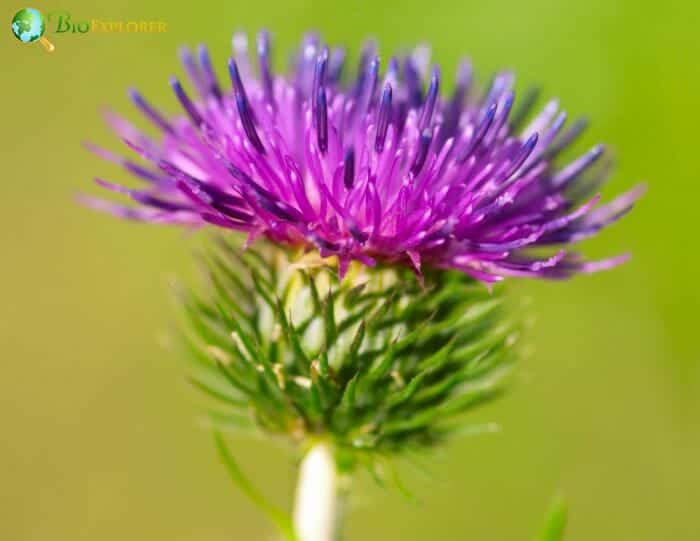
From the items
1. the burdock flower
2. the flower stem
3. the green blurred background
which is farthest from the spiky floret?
the green blurred background

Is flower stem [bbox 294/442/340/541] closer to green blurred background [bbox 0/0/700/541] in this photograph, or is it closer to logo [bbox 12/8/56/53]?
green blurred background [bbox 0/0/700/541]

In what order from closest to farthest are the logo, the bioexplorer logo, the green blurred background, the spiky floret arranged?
the spiky floret, the logo, the green blurred background, the bioexplorer logo

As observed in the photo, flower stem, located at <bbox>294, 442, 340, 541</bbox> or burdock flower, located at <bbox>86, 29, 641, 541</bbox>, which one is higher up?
burdock flower, located at <bbox>86, 29, 641, 541</bbox>

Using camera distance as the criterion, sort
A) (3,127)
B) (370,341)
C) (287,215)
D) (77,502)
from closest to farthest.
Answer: (287,215) → (370,341) → (77,502) → (3,127)

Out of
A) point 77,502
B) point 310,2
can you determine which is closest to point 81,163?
point 310,2

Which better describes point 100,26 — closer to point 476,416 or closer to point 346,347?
point 476,416

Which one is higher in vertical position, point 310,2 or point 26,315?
point 310,2

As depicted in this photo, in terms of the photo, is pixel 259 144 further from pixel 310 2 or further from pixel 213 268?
pixel 310 2

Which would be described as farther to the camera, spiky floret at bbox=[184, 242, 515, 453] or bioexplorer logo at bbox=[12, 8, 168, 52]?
bioexplorer logo at bbox=[12, 8, 168, 52]
